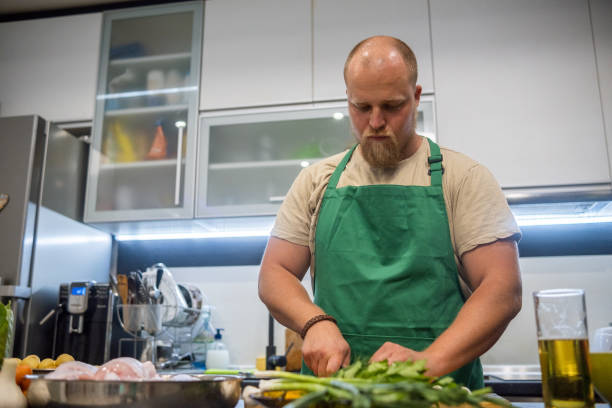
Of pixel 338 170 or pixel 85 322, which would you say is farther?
pixel 85 322

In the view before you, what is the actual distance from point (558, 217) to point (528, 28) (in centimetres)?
81

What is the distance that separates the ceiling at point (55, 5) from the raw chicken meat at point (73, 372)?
2.51 meters

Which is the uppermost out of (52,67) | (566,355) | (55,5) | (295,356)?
(55,5)

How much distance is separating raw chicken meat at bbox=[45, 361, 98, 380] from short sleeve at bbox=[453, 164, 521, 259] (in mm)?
792

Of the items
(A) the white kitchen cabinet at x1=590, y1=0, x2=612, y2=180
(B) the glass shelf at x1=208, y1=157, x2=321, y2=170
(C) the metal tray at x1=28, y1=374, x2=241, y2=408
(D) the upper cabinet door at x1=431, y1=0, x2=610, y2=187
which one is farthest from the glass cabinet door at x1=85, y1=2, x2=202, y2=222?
(C) the metal tray at x1=28, y1=374, x2=241, y2=408

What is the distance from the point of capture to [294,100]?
254 cm

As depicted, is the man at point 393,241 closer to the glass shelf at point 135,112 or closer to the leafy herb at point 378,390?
the leafy herb at point 378,390

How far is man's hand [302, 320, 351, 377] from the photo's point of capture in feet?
3.19

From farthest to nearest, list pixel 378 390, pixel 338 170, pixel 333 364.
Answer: pixel 338 170 < pixel 333 364 < pixel 378 390

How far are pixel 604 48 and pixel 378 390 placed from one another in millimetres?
2282

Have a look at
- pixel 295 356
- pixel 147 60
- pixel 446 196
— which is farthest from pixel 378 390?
pixel 147 60

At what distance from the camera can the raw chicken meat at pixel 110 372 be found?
0.69m

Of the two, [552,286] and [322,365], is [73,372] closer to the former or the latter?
[322,365]

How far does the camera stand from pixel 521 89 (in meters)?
2.37
